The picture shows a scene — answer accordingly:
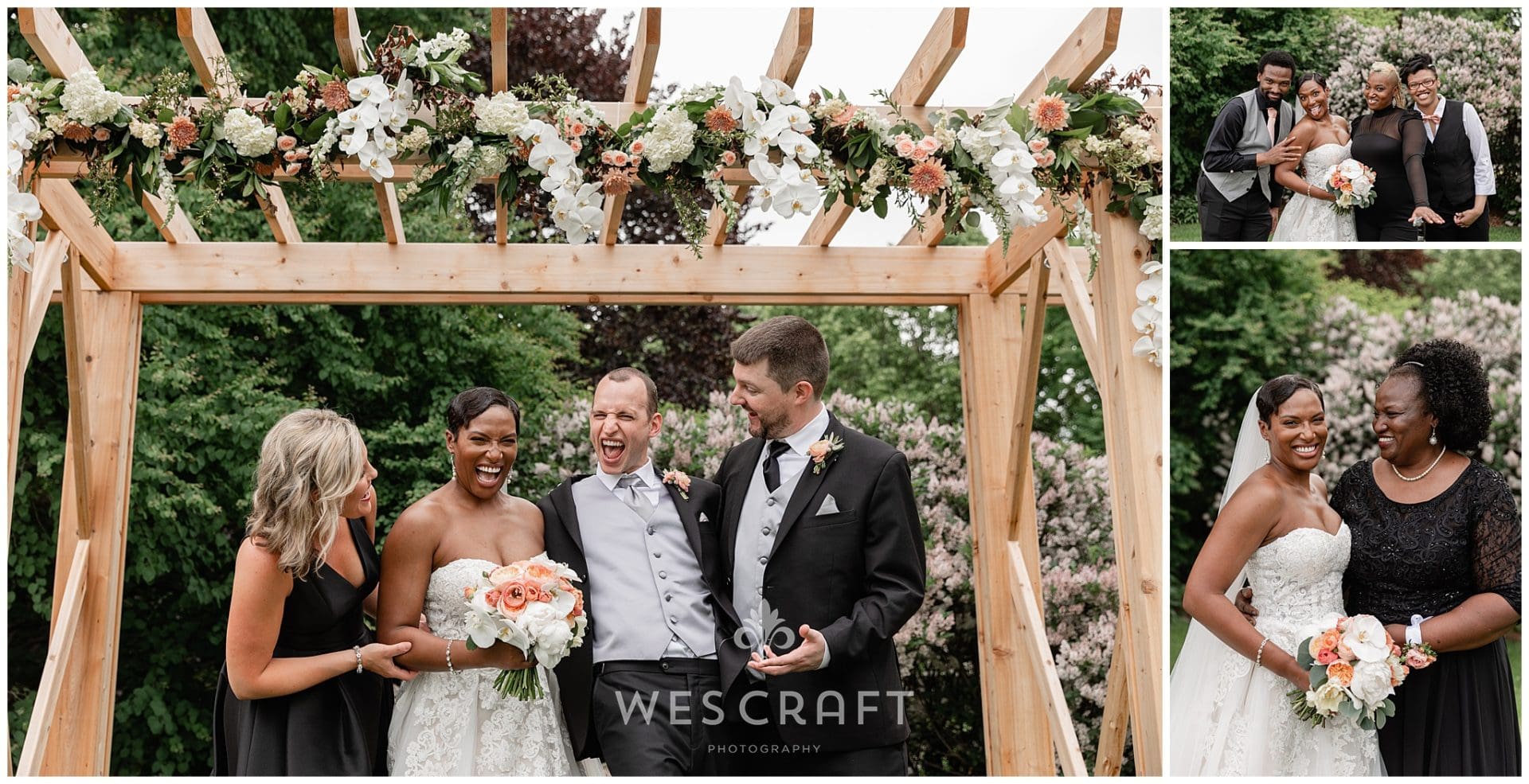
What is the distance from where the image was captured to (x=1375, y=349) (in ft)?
27.7

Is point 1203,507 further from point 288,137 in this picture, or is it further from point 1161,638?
point 288,137

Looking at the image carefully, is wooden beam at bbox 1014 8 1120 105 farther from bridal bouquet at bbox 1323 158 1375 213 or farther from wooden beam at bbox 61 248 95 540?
wooden beam at bbox 61 248 95 540

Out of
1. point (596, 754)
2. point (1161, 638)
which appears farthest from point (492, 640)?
point (1161, 638)

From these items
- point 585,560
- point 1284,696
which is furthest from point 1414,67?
point 585,560

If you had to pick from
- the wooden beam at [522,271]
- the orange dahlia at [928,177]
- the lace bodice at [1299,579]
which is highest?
the wooden beam at [522,271]

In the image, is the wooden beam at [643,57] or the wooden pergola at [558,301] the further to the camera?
the wooden pergola at [558,301]

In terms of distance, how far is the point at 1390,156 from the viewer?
15.7 ft

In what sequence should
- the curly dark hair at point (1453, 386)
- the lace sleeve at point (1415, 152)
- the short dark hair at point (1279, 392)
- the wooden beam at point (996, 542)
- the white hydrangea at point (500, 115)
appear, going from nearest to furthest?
the curly dark hair at point (1453, 386)
the short dark hair at point (1279, 392)
the white hydrangea at point (500, 115)
the lace sleeve at point (1415, 152)
the wooden beam at point (996, 542)

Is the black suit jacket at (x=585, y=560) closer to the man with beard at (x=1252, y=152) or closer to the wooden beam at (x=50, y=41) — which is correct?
the wooden beam at (x=50, y=41)

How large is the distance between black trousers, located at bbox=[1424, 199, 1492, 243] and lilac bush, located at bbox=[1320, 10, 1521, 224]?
0.37 meters


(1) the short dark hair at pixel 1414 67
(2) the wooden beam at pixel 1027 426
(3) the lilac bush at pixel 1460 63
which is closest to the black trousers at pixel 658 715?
(2) the wooden beam at pixel 1027 426

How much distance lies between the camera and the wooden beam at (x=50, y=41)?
378 cm

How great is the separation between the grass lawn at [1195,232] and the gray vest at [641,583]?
2782 mm

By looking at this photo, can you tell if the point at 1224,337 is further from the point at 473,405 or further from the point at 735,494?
the point at 473,405
